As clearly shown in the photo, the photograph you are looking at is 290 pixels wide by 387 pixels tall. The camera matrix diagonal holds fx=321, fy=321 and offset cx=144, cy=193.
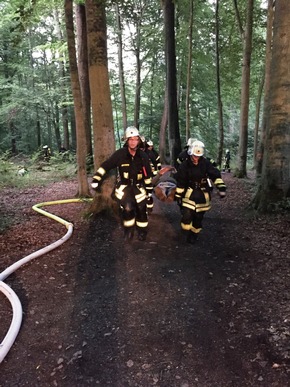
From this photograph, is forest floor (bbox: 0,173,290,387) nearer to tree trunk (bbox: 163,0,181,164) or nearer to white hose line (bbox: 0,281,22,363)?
white hose line (bbox: 0,281,22,363)

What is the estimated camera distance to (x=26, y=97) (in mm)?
23781

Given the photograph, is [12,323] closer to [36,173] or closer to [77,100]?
[77,100]

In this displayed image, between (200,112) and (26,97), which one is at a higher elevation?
(26,97)

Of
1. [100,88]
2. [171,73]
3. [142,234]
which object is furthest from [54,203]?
[171,73]

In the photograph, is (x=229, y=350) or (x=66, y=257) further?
(x=66, y=257)

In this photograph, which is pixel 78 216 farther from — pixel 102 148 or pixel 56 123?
pixel 56 123

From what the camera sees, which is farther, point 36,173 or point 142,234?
point 36,173

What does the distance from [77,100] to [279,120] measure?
5448 mm

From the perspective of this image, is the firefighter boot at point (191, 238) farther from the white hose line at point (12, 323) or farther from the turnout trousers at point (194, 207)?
the white hose line at point (12, 323)

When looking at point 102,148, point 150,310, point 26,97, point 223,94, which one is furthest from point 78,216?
point 223,94

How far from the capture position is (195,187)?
6211mm

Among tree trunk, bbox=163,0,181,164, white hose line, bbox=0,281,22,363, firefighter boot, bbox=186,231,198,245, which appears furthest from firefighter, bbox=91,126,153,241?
tree trunk, bbox=163,0,181,164

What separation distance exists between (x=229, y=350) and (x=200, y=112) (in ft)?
77.1

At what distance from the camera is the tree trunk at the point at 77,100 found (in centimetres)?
848
